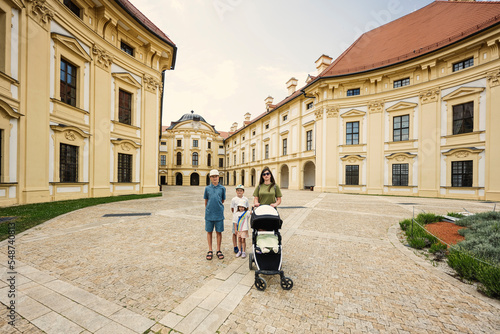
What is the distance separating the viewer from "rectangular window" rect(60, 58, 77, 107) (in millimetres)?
11477

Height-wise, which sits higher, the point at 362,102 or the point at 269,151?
the point at 362,102

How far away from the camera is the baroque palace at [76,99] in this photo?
9086 millimetres

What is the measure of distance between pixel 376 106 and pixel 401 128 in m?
3.06

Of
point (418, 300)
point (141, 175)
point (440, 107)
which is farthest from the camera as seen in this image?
point (440, 107)

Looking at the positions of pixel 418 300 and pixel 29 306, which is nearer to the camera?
pixel 29 306

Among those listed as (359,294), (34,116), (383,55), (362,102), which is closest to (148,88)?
(34,116)

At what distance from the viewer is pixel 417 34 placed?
20.1 m

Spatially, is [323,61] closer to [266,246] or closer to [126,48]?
[126,48]

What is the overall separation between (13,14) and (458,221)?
1875 cm

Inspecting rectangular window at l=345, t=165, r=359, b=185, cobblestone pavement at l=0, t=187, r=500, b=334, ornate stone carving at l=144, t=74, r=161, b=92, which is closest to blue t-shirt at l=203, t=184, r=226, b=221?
cobblestone pavement at l=0, t=187, r=500, b=334

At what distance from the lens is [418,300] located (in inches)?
109

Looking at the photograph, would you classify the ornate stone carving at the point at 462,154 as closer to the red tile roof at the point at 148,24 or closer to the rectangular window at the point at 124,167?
the red tile roof at the point at 148,24

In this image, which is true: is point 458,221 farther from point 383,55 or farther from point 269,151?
point 269,151

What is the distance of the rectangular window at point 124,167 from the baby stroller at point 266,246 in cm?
1419
